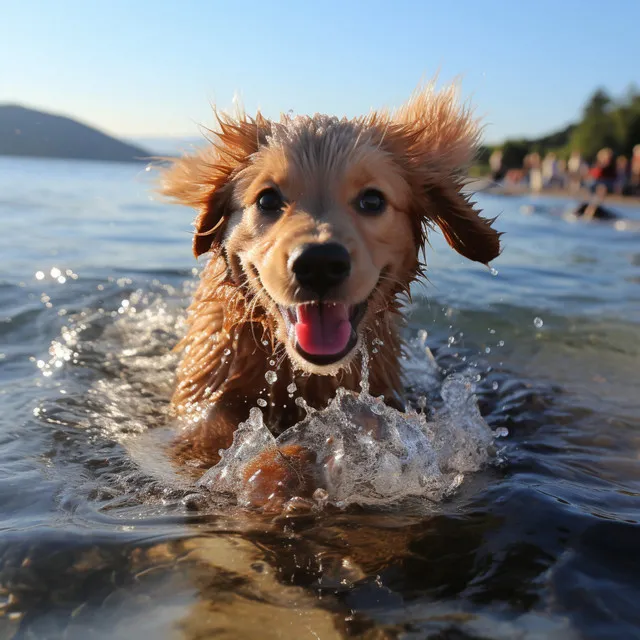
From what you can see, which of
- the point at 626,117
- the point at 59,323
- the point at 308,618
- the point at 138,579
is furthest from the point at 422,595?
the point at 626,117

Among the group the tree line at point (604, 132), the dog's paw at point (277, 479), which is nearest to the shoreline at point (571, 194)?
the tree line at point (604, 132)

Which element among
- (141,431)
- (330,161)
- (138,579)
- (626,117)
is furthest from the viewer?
(626,117)

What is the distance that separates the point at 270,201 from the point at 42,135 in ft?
11.8

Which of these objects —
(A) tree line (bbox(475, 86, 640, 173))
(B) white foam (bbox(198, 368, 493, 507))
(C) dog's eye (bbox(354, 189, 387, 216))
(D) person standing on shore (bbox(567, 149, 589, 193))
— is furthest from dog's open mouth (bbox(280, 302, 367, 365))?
(A) tree line (bbox(475, 86, 640, 173))

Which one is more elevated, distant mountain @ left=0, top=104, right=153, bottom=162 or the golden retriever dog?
distant mountain @ left=0, top=104, right=153, bottom=162

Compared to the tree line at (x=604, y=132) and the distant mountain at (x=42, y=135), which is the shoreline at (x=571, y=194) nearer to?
the tree line at (x=604, y=132)

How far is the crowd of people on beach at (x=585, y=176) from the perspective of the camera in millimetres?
28875

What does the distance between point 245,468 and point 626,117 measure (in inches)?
2006

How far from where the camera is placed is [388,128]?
4137 mm

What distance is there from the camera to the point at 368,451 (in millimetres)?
3469

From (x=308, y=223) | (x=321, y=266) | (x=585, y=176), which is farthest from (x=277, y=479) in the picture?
(x=585, y=176)

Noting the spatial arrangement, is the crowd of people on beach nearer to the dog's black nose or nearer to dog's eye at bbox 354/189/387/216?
dog's eye at bbox 354/189/387/216

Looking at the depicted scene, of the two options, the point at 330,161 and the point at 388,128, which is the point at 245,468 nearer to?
the point at 330,161

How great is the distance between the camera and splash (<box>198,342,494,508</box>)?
128 inches
